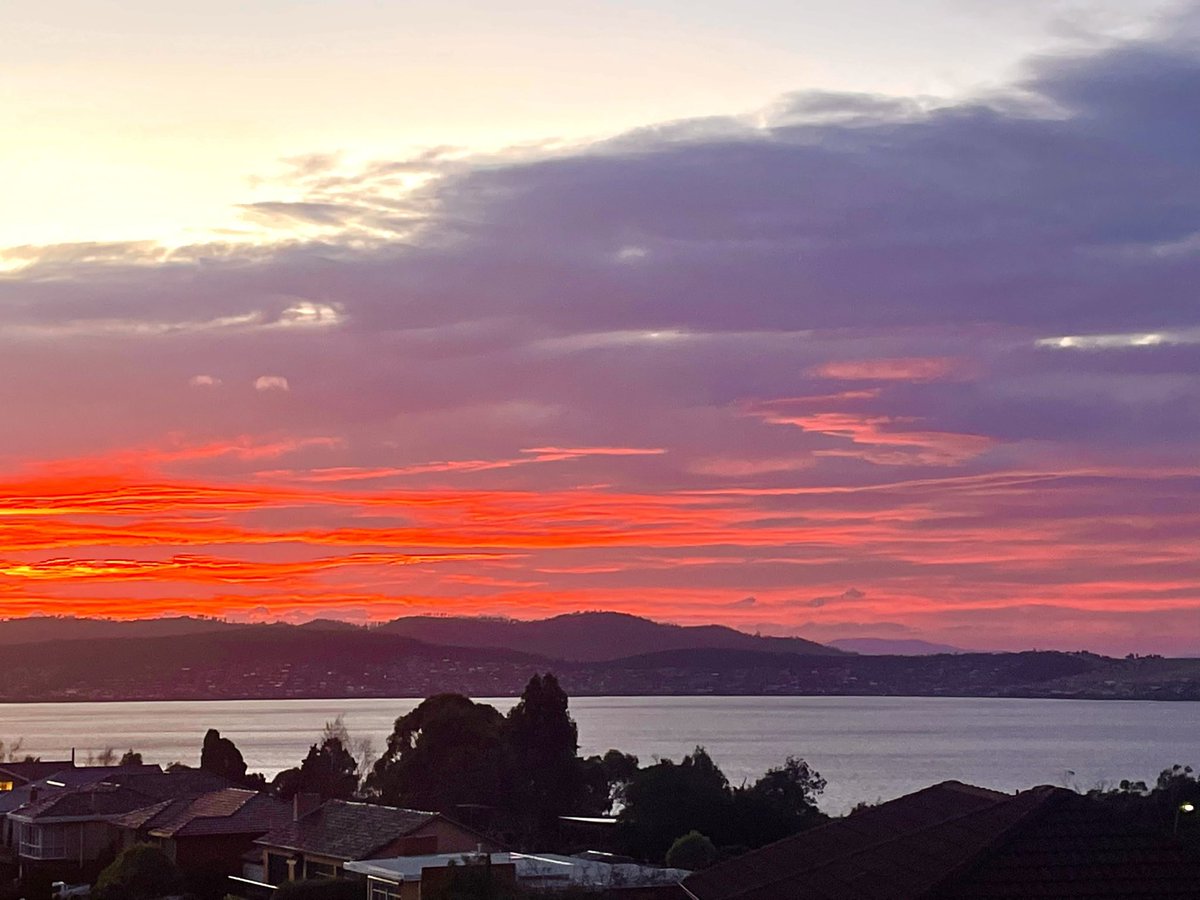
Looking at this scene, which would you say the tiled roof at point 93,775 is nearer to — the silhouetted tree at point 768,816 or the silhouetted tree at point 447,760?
the silhouetted tree at point 447,760

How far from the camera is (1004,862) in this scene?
24781mm

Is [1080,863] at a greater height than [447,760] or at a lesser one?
greater

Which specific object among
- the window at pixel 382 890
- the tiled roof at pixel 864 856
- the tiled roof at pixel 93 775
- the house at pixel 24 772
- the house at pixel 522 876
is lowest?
the window at pixel 382 890

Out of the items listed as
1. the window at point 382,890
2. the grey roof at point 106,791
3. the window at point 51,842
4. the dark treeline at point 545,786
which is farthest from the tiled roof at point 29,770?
the window at point 382,890

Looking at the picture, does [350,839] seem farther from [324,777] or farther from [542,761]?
[324,777]

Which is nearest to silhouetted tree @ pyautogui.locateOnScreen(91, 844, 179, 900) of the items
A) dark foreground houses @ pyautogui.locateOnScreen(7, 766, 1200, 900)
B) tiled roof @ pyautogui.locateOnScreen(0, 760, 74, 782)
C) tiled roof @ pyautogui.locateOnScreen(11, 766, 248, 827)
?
dark foreground houses @ pyautogui.locateOnScreen(7, 766, 1200, 900)

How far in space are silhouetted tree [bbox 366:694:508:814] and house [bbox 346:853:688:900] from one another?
31.9m

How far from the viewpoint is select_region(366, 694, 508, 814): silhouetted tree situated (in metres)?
80.2

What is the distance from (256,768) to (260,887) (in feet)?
418

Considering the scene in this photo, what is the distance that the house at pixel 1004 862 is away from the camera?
2442 cm

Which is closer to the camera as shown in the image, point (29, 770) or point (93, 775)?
point (93, 775)

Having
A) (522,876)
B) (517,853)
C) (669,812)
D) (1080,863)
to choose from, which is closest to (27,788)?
(669,812)

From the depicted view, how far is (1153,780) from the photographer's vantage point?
505 feet

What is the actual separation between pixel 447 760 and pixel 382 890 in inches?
1525
